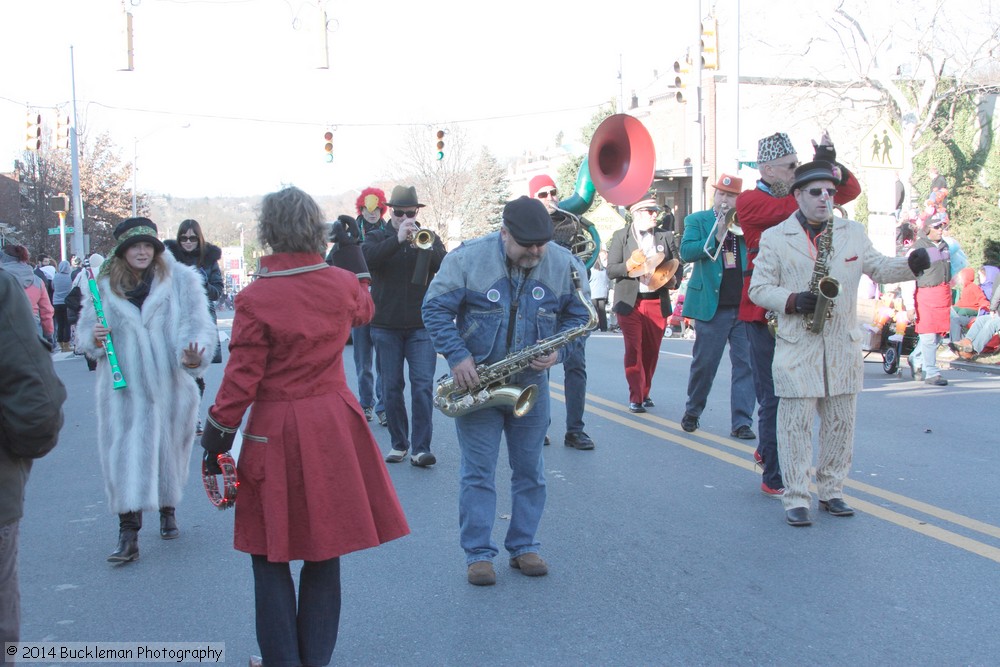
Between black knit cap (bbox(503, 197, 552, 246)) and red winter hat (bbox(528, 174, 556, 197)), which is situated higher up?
red winter hat (bbox(528, 174, 556, 197))

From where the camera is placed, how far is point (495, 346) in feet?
16.6

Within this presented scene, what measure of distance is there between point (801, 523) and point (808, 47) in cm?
2611

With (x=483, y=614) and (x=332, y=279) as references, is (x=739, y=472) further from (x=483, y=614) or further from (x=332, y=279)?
(x=332, y=279)

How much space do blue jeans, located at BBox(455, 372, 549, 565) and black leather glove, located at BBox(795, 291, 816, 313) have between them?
162 centimetres

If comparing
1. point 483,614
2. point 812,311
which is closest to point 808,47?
point 812,311

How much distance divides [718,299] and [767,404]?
2.03 m

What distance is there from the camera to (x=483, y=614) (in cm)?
452

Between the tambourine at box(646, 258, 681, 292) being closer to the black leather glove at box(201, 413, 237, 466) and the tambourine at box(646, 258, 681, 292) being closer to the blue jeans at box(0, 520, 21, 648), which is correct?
the black leather glove at box(201, 413, 237, 466)

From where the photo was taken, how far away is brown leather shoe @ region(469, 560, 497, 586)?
4.88 meters

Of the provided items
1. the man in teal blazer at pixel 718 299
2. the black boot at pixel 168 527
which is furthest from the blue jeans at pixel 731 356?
the black boot at pixel 168 527

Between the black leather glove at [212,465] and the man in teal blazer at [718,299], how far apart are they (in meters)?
5.48

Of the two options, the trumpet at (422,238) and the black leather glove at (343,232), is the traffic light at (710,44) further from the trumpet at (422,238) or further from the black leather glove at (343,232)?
the trumpet at (422,238)

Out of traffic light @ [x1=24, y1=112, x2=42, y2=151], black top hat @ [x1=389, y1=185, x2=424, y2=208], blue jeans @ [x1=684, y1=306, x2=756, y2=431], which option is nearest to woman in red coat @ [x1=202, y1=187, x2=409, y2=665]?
black top hat @ [x1=389, y1=185, x2=424, y2=208]

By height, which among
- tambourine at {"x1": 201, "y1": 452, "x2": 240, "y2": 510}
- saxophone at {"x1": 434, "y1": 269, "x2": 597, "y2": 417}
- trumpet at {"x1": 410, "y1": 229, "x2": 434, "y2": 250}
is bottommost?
tambourine at {"x1": 201, "y1": 452, "x2": 240, "y2": 510}
